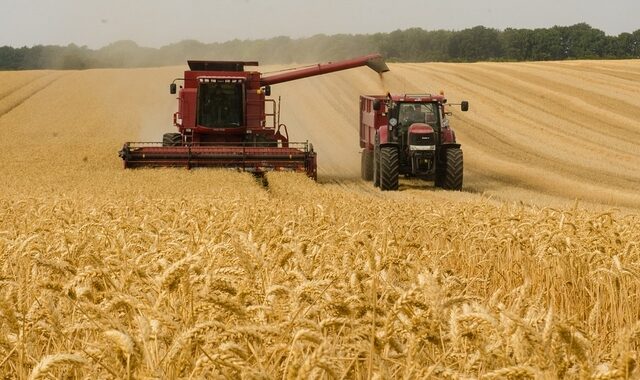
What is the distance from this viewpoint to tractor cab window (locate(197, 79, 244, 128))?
75.3ft

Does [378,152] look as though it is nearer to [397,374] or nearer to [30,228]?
[30,228]

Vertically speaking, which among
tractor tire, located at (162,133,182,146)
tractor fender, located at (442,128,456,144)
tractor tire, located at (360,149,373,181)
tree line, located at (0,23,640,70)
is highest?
tree line, located at (0,23,640,70)

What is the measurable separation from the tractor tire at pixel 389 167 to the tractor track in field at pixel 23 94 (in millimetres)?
26606

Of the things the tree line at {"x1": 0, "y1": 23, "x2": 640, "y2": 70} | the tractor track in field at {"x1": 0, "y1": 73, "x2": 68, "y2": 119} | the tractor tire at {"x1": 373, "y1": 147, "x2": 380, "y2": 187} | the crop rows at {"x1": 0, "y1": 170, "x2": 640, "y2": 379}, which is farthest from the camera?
the tree line at {"x1": 0, "y1": 23, "x2": 640, "y2": 70}

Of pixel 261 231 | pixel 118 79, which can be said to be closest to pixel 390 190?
pixel 261 231

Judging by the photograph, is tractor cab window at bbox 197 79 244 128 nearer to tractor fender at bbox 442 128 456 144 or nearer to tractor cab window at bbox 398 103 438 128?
tractor cab window at bbox 398 103 438 128

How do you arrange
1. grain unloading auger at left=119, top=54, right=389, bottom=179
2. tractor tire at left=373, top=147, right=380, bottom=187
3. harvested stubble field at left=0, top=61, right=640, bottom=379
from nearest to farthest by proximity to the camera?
harvested stubble field at left=0, top=61, right=640, bottom=379 → grain unloading auger at left=119, top=54, right=389, bottom=179 → tractor tire at left=373, top=147, right=380, bottom=187

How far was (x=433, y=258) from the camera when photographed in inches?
228

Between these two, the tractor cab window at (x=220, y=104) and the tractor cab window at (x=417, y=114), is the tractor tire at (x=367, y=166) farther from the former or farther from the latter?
the tractor cab window at (x=220, y=104)

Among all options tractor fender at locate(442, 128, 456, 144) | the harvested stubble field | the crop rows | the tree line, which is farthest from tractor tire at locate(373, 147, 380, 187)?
the tree line

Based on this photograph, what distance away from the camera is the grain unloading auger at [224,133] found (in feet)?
70.0

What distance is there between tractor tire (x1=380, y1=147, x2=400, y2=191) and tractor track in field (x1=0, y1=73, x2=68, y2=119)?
26606 millimetres

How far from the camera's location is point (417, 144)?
20219 millimetres

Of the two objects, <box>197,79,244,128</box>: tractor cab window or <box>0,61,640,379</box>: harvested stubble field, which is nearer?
<box>0,61,640,379</box>: harvested stubble field
